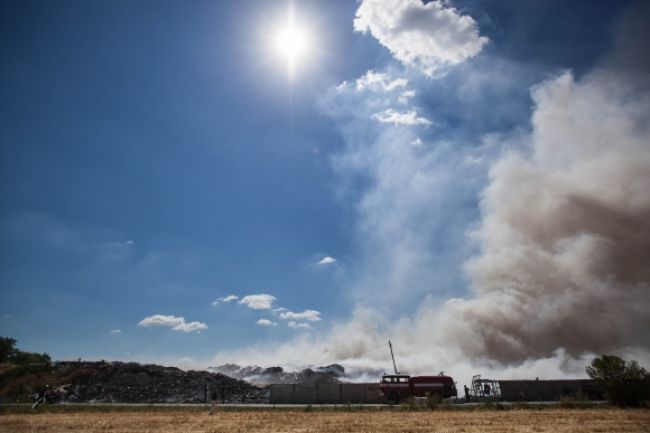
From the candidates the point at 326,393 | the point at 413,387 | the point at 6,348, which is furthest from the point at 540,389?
the point at 6,348

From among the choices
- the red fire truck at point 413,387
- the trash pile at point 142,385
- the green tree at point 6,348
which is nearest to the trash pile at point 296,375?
the trash pile at point 142,385

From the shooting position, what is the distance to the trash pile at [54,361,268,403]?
48281 millimetres

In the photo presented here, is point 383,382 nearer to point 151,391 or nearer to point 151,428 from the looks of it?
point 151,428

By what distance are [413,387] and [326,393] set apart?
1005 cm

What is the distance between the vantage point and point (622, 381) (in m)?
26.9

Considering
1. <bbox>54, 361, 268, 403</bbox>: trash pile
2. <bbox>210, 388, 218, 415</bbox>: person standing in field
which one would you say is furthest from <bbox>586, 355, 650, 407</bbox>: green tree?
<bbox>54, 361, 268, 403</bbox>: trash pile

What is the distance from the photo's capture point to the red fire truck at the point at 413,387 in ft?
127

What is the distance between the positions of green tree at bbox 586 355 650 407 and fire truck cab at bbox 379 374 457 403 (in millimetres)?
14398

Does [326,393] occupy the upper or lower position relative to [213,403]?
lower

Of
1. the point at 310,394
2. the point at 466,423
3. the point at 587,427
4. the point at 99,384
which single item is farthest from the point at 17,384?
the point at 587,427

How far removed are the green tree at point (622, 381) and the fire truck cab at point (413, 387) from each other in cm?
1440

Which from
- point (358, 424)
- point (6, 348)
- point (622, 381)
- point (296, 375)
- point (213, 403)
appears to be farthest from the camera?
point (296, 375)

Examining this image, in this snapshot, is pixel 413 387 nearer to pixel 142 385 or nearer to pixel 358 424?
pixel 358 424

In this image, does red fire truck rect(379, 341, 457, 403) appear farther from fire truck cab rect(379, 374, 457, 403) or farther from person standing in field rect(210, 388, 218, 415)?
person standing in field rect(210, 388, 218, 415)
